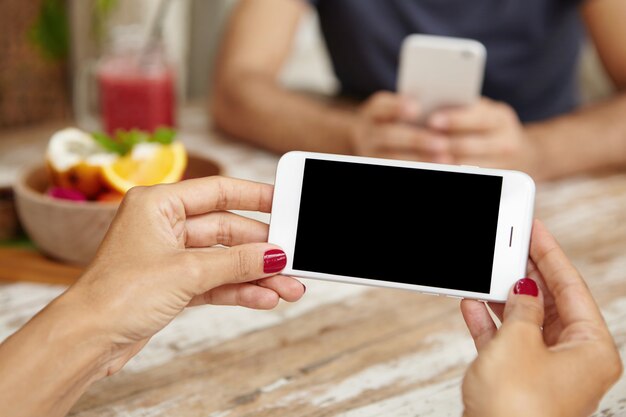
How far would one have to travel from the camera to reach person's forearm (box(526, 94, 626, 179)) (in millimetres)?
1359

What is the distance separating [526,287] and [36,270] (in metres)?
0.63

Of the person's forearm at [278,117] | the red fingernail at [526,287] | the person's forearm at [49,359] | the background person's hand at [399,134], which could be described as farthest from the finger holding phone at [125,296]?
the person's forearm at [278,117]

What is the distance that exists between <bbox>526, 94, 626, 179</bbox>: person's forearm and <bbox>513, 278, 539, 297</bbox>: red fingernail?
682 millimetres

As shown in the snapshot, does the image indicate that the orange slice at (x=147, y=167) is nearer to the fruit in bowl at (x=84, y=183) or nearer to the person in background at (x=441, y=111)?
the fruit in bowl at (x=84, y=183)

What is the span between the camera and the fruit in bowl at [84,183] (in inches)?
36.6

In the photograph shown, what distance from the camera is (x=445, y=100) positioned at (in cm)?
129

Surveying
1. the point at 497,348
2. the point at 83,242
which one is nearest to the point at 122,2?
the point at 83,242

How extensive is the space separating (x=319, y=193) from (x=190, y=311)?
0.85 feet

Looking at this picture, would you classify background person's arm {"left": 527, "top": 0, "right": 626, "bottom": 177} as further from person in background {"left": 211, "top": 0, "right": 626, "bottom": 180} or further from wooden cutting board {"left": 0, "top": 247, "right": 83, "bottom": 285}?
wooden cutting board {"left": 0, "top": 247, "right": 83, "bottom": 285}

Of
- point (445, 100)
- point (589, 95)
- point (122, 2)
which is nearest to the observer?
point (445, 100)

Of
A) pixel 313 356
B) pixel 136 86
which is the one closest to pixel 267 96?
pixel 136 86

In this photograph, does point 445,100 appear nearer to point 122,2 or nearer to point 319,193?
point 319,193

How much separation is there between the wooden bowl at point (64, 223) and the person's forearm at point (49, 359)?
287 millimetres

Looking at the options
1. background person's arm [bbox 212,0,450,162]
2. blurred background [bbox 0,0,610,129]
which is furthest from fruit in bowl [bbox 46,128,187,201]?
blurred background [bbox 0,0,610,129]
